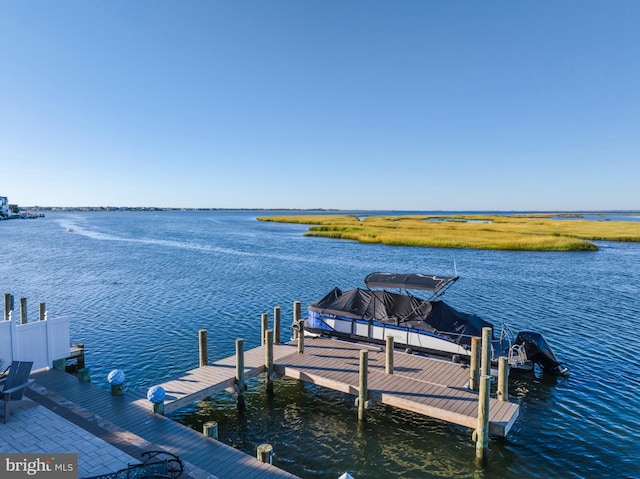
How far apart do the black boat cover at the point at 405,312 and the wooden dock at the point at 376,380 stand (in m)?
1.44

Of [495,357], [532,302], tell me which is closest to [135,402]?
[495,357]

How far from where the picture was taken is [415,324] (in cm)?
1794

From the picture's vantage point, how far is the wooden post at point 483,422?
1173cm

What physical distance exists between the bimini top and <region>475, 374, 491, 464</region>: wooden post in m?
7.09

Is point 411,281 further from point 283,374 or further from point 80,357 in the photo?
point 80,357

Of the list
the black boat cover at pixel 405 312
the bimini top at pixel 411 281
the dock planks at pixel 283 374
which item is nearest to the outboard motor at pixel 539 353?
the black boat cover at pixel 405 312

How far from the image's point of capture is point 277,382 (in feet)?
57.3

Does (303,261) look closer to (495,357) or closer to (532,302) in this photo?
(532,302)

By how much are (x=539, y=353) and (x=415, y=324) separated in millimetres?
5564

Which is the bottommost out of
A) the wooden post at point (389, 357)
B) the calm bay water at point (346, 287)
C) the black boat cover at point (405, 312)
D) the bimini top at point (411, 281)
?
the calm bay water at point (346, 287)

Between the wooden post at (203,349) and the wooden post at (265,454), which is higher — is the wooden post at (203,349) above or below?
above

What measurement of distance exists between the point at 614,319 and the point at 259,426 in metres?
24.7

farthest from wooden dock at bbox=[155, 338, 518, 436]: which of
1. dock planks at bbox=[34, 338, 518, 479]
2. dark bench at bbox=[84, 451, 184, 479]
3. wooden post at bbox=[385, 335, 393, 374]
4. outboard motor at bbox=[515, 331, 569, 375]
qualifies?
dark bench at bbox=[84, 451, 184, 479]

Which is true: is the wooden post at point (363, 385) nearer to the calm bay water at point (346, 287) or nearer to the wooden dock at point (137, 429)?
the calm bay water at point (346, 287)
